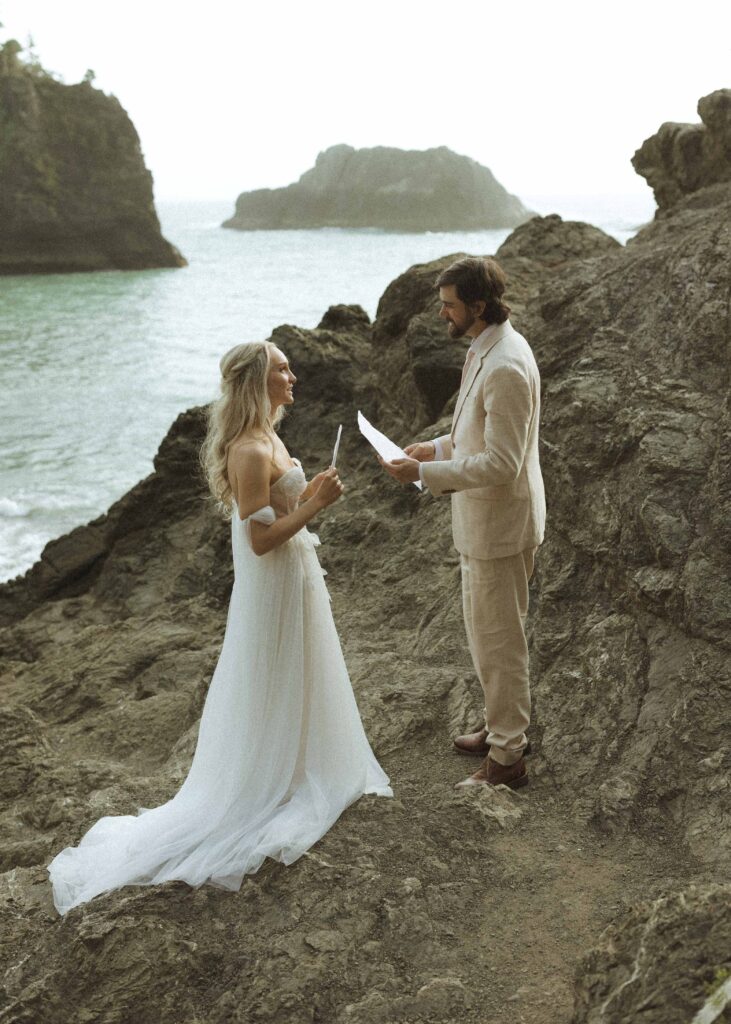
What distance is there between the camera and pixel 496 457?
14.6 ft

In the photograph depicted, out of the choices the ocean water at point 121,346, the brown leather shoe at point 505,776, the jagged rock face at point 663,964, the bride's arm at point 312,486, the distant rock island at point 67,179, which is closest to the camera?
the jagged rock face at point 663,964

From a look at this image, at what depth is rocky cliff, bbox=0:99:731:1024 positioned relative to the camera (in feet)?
12.5

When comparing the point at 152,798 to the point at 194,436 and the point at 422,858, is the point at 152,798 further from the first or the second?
the point at 194,436

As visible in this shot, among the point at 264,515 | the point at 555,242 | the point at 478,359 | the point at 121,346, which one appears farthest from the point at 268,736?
the point at 121,346

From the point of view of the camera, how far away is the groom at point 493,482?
4453 millimetres

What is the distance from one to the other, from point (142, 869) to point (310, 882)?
72cm

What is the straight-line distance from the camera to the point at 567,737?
5.23 meters

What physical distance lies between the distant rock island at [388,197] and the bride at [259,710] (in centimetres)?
10365

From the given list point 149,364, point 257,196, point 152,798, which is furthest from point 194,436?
point 257,196

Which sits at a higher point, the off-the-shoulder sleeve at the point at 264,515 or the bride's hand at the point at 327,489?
the bride's hand at the point at 327,489

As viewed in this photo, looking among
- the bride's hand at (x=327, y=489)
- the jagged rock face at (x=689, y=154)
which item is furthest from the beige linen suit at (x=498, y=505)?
the jagged rock face at (x=689, y=154)

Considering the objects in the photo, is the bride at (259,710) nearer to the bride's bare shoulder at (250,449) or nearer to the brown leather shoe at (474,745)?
the bride's bare shoulder at (250,449)

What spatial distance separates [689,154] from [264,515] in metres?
6.89

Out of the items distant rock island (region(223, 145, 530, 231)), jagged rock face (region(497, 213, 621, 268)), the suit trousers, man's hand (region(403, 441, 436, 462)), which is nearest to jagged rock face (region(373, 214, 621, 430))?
jagged rock face (region(497, 213, 621, 268))
